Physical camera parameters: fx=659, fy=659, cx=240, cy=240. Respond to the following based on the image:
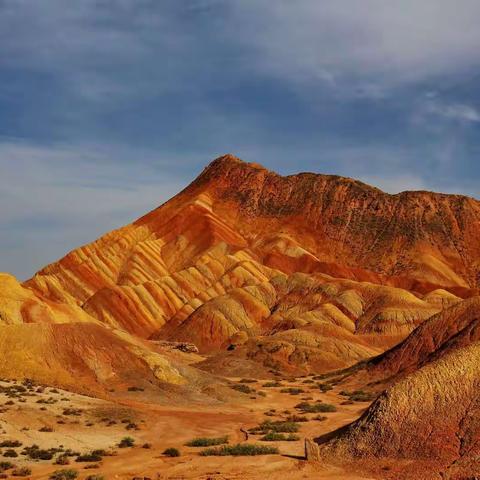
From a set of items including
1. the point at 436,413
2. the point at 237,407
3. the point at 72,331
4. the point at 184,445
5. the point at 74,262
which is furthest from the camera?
the point at 74,262

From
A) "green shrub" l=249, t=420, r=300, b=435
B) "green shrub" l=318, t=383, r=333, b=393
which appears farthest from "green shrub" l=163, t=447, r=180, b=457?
"green shrub" l=318, t=383, r=333, b=393

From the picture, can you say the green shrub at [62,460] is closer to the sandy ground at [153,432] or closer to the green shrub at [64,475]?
the sandy ground at [153,432]

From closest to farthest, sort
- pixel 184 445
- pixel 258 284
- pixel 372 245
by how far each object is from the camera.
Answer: pixel 184 445, pixel 258 284, pixel 372 245

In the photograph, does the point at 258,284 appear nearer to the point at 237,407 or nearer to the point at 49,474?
the point at 237,407

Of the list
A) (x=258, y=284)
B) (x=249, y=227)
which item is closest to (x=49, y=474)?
(x=258, y=284)

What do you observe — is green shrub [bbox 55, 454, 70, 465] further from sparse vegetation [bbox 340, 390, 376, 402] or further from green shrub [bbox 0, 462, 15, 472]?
sparse vegetation [bbox 340, 390, 376, 402]
